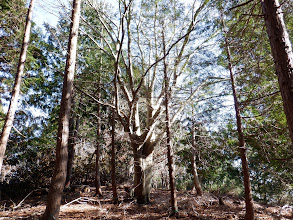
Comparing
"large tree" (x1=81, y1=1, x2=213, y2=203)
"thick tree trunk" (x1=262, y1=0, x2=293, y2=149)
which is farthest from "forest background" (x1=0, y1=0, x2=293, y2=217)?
"thick tree trunk" (x1=262, y1=0, x2=293, y2=149)

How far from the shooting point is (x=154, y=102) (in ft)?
34.7

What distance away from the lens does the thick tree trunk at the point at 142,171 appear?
865 cm

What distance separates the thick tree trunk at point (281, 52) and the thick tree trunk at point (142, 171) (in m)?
6.62

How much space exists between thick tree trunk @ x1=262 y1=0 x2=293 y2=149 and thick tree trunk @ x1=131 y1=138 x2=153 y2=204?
6.62 m

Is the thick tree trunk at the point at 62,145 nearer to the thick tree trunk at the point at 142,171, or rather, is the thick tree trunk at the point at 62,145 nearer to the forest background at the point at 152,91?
the forest background at the point at 152,91

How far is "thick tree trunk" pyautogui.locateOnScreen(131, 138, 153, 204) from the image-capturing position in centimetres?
865

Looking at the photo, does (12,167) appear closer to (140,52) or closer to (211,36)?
(140,52)

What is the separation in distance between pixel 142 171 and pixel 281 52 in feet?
24.0

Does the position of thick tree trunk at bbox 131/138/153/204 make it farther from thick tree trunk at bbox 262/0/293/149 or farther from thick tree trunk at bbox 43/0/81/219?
thick tree trunk at bbox 262/0/293/149

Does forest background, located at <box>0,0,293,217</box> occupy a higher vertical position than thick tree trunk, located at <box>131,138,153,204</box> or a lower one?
higher

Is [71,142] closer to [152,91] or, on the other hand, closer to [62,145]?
[152,91]

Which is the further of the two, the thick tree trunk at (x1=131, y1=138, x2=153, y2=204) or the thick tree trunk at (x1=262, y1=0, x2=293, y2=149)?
the thick tree trunk at (x1=131, y1=138, x2=153, y2=204)

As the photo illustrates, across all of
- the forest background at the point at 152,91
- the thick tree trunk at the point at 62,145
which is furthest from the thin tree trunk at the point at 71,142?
the thick tree trunk at the point at 62,145

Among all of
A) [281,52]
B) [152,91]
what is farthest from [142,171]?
[281,52]
